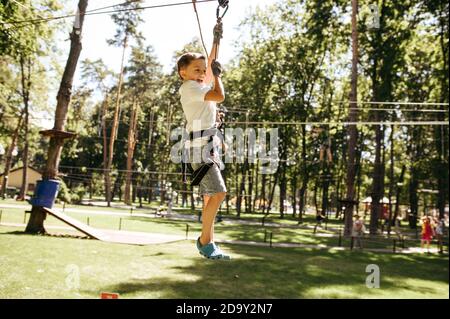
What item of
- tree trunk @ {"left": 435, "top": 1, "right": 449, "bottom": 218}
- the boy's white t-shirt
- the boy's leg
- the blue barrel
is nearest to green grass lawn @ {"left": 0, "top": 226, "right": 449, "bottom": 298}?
the blue barrel

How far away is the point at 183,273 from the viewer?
1292 cm

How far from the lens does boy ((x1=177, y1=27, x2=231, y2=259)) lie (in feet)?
9.90

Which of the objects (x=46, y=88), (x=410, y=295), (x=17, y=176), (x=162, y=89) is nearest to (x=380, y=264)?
(x=410, y=295)

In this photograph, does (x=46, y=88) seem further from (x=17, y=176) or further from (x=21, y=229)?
(x=17, y=176)

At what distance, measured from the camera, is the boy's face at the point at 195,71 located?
10.5ft

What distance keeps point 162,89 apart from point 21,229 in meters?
7.87

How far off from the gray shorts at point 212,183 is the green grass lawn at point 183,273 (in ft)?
23.7

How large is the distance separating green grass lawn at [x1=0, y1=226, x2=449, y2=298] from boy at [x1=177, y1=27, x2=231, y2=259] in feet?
23.2

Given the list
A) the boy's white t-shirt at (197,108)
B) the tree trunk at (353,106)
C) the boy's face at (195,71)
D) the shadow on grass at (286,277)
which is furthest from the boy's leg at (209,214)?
the tree trunk at (353,106)

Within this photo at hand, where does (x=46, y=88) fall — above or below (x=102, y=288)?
above

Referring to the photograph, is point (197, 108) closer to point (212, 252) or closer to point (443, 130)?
point (212, 252)

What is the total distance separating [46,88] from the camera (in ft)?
84.0

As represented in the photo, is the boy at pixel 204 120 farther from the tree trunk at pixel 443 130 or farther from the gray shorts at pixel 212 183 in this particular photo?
the tree trunk at pixel 443 130

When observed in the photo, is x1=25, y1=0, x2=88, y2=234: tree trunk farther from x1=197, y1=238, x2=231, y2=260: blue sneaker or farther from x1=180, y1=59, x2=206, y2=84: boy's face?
x1=197, y1=238, x2=231, y2=260: blue sneaker
